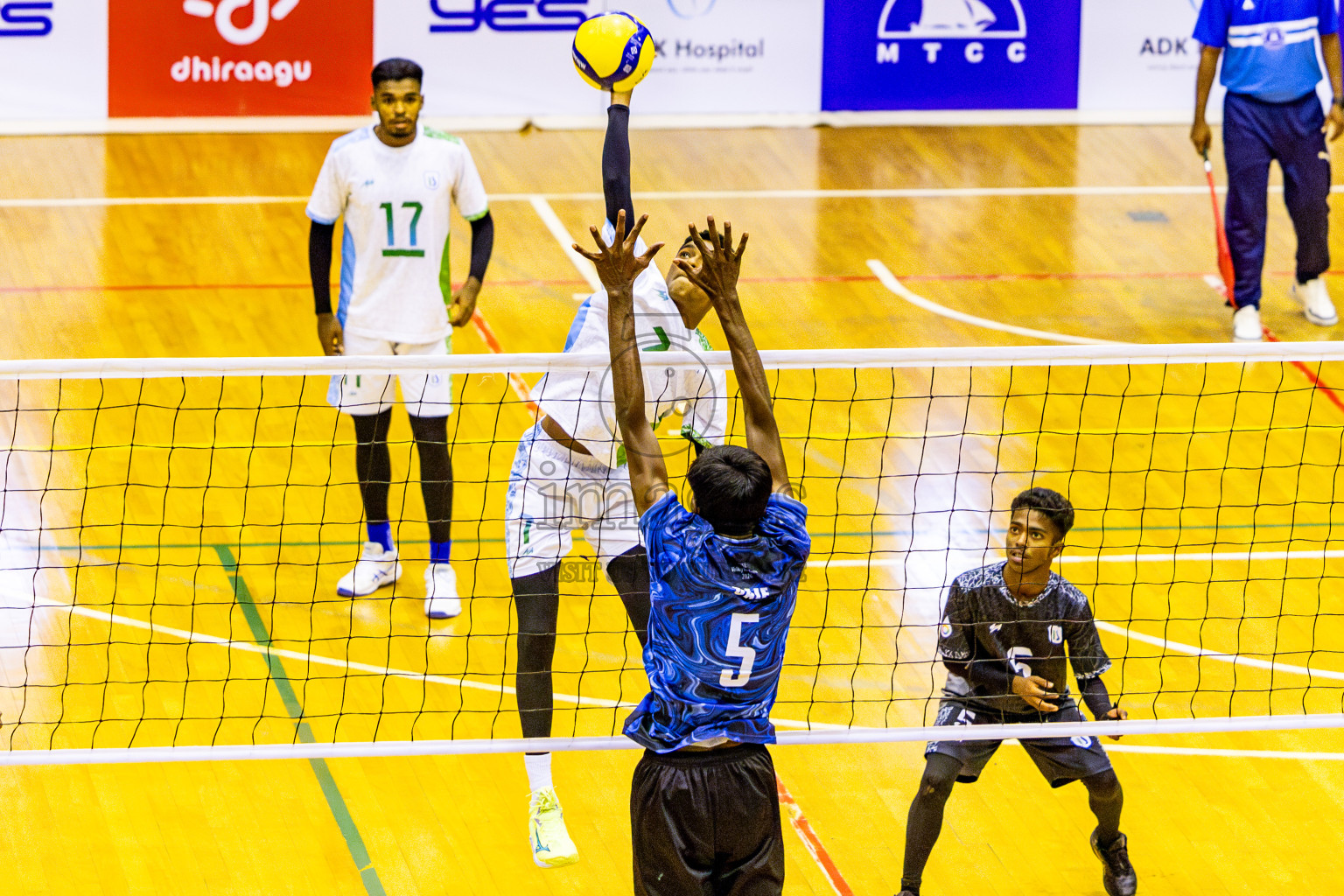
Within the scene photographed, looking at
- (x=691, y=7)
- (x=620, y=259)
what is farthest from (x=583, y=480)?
Result: (x=691, y=7)

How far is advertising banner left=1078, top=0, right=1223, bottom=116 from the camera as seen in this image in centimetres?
1470

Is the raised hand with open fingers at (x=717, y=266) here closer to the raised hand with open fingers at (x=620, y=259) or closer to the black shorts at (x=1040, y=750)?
the raised hand with open fingers at (x=620, y=259)

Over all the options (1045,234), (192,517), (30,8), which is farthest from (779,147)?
(192,517)

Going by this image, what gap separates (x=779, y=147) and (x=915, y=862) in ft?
30.9

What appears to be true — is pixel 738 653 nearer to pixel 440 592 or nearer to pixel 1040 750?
pixel 1040 750

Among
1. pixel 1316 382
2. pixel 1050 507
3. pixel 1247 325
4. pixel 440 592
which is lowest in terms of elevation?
pixel 440 592

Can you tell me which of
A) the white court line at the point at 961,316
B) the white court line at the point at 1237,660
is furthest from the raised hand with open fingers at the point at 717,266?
the white court line at the point at 961,316

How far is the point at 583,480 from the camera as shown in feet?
19.2

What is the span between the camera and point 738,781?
14.8 ft

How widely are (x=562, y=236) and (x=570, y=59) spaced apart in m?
2.76

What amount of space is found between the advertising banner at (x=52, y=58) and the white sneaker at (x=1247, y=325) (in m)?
8.59

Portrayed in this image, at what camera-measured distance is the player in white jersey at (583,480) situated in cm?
564

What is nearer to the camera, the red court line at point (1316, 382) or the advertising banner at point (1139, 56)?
the red court line at point (1316, 382)

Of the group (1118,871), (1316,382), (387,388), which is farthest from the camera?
(1316,382)
